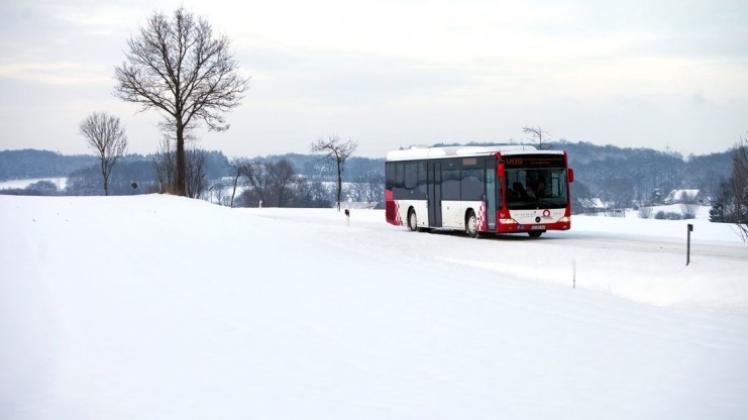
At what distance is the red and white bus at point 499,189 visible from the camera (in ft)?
95.6

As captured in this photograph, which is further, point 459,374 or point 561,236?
point 561,236

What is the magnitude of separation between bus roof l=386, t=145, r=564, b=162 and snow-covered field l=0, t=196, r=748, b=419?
481 centimetres

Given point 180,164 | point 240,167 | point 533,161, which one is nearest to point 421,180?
point 533,161

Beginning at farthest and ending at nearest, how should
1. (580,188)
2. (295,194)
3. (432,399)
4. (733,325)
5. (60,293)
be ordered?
(295,194) < (580,188) < (60,293) < (733,325) < (432,399)

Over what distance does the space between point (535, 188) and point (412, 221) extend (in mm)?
→ 7243

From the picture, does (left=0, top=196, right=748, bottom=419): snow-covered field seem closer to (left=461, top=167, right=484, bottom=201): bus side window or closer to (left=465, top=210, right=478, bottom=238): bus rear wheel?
(left=461, top=167, right=484, bottom=201): bus side window

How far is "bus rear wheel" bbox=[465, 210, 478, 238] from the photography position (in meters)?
30.9

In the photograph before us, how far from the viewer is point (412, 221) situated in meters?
35.5

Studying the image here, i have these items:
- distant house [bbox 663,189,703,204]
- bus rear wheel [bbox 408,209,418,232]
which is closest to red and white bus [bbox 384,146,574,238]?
bus rear wheel [bbox 408,209,418,232]

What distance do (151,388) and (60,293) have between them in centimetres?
650

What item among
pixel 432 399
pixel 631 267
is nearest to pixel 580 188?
pixel 631 267

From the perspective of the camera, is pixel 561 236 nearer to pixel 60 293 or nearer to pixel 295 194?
pixel 60 293

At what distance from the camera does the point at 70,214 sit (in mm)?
35469

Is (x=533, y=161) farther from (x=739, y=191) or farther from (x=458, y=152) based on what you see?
(x=739, y=191)
